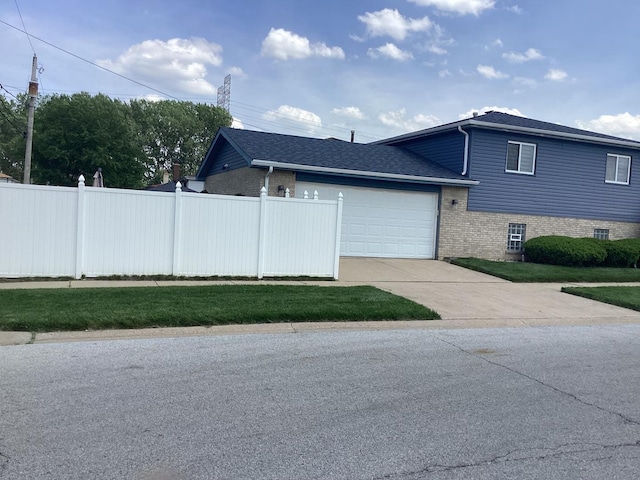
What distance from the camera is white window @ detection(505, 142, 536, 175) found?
19.9 m

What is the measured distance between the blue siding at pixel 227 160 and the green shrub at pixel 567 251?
10560 millimetres

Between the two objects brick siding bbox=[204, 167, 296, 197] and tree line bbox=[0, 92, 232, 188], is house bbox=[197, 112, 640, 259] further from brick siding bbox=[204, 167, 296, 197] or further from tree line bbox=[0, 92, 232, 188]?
tree line bbox=[0, 92, 232, 188]

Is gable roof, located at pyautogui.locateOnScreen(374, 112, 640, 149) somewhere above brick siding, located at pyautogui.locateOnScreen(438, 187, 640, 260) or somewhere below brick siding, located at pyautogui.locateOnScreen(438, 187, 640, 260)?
above

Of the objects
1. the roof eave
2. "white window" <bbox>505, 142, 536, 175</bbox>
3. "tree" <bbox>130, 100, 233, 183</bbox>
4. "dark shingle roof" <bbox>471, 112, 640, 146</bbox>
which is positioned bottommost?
"white window" <bbox>505, 142, 536, 175</bbox>

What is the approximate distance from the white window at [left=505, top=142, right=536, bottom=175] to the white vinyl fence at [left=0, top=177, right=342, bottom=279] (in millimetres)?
9669

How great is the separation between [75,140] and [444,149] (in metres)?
25.3

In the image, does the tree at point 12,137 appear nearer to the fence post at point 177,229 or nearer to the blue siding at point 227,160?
the blue siding at point 227,160

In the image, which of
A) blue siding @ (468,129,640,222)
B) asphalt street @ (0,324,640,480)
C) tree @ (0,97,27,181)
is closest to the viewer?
asphalt street @ (0,324,640,480)

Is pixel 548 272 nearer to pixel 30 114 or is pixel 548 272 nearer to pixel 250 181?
pixel 250 181

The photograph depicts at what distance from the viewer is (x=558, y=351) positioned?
7805 mm

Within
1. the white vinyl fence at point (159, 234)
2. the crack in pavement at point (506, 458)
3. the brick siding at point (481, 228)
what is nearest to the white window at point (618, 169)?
the brick siding at point (481, 228)

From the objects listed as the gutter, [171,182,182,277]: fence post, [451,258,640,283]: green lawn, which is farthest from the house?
[171,182,182,277]: fence post

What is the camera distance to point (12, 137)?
186 feet

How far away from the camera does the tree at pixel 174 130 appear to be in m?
55.8
